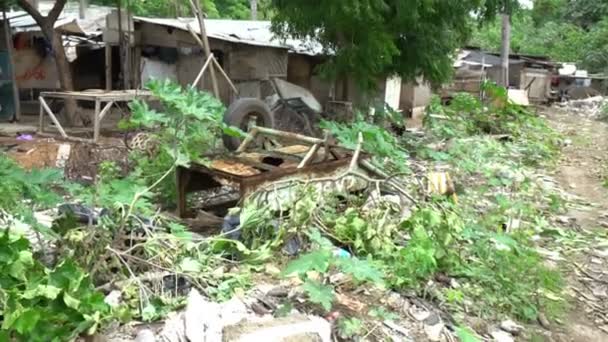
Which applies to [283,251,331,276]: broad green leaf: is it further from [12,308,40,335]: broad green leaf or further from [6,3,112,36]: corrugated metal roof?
[6,3,112,36]: corrugated metal roof

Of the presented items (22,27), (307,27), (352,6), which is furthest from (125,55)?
A: (352,6)

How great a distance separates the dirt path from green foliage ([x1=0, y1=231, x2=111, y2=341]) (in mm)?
3250

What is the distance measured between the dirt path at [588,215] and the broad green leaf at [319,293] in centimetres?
186

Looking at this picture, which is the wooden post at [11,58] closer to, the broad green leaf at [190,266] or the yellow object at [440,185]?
the yellow object at [440,185]

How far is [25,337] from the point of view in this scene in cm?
275

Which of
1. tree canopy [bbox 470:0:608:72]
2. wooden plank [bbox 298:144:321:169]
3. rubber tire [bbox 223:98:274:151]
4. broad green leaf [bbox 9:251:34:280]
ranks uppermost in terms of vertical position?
tree canopy [bbox 470:0:608:72]

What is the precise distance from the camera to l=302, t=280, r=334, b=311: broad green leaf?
368cm

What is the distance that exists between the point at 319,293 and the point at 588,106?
786 inches

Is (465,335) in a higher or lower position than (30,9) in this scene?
lower

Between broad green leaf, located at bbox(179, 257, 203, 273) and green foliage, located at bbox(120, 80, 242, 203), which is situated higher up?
green foliage, located at bbox(120, 80, 242, 203)

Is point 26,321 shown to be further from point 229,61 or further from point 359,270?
point 229,61

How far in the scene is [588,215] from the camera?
24.5 feet

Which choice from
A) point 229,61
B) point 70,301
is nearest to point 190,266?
point 70,301

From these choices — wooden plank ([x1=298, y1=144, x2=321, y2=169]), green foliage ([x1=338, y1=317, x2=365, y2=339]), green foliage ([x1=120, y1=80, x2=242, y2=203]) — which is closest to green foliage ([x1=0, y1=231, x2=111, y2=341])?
green foliage ([x1=338, y1=317, x2=365, y2=339])
